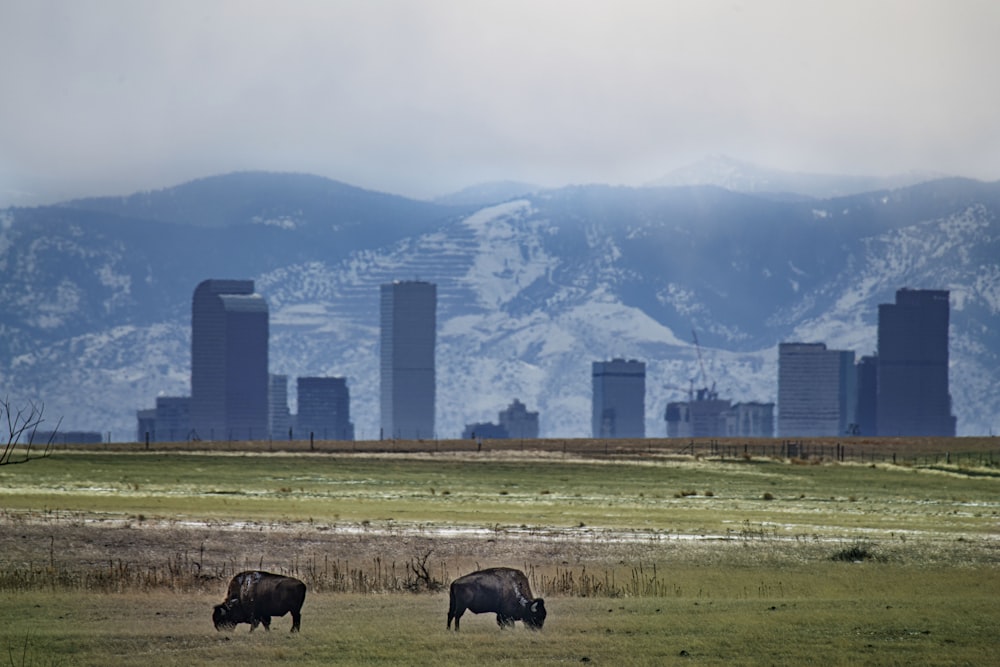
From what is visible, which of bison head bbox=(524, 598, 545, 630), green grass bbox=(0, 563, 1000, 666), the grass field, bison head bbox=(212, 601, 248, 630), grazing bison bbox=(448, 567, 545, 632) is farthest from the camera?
bison head bbox=(212, 601, 248, 630)

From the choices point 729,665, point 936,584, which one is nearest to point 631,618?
point 729,665

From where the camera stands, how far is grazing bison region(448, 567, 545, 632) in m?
29.8

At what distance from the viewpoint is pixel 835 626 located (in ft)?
104

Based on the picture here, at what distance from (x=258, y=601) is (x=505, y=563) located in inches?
619

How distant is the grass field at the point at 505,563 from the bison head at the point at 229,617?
288 millimetres

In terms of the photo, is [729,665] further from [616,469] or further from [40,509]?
[616,469]

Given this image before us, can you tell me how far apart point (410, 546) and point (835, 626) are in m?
20.3

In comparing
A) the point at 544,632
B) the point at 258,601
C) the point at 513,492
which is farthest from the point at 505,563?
the point at 513,492

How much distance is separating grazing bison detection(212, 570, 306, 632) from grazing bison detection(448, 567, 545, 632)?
9.86 ft

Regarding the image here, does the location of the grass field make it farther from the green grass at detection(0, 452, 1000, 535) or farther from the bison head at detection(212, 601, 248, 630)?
the green grass at detection(0, 452, 1000, 535)

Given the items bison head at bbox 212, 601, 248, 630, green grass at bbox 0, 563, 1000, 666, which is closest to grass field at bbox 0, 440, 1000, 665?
green grass at bbox 0, 563, 1000, 666

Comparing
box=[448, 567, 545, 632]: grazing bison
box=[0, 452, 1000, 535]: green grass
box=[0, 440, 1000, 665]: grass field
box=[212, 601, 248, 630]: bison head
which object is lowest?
box=[0, 452, 1000, 535]: green grass

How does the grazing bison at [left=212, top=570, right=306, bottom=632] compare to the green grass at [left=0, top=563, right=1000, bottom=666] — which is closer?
the green grass at [left=0, top=563, right=1000, bottom=666]

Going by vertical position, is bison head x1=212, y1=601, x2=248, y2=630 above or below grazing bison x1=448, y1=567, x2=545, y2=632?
below
